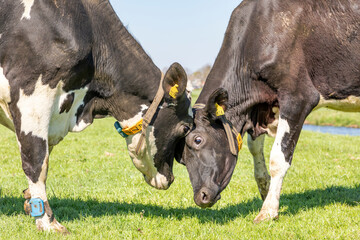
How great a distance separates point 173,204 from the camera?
6.62 meters

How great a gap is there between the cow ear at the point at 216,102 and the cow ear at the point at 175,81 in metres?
0.65

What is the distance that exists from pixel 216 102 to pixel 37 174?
244 cm

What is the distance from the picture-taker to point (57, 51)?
191 inches

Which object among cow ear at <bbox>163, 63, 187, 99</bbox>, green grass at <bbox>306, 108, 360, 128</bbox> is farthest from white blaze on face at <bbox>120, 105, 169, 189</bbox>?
green grass at <bbox>306, 108, 360, 128</bbox>

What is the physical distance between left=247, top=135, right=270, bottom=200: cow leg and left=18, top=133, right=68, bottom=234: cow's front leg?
321cm

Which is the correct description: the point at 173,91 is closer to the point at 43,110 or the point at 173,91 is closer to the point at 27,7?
the point at 43,110

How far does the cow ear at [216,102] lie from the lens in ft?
18.7

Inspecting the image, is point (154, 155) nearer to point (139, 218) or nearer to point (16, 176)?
point (139, 218)

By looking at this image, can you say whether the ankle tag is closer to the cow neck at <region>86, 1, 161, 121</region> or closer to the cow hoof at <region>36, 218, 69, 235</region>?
the cow hoof at <region>36, 218, 69, 235</region>

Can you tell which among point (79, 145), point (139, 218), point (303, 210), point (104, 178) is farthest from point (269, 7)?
point (79, 145)

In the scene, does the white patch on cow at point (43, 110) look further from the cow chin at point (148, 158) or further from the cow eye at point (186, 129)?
the cow eye at point (186, 129)

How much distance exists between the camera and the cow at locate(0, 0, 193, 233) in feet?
15.8

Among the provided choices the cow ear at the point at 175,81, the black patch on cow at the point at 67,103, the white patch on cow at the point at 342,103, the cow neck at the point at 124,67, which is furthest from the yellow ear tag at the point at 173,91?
the white patch on cow at the point at 342,103

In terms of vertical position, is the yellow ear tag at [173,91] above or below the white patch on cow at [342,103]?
above
